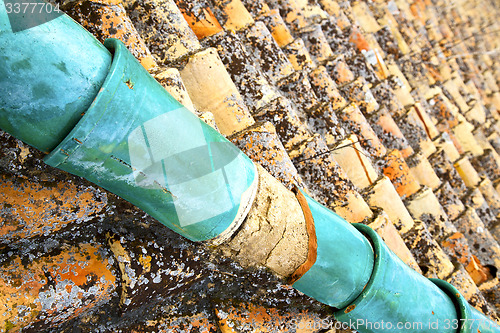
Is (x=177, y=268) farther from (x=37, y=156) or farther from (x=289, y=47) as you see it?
(x=289, y=47)

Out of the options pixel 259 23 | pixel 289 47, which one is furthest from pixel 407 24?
pixel 259 23

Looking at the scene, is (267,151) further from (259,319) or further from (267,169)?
(259,319)

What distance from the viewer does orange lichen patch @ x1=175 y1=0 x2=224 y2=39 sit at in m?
1.85

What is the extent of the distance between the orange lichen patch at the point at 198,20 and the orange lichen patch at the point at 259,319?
127 cm

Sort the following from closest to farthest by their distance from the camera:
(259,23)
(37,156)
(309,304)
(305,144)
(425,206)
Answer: (37,156), (309,304), (305,144), (259,23), (425,206)

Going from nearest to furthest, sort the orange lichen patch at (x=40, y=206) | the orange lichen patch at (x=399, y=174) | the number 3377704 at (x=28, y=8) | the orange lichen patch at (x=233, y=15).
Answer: the number 3377704 at (x=28, y=8)
the orange lichen patch at (x=40, y=206)
the orange lichen patch at (x=233, y=15)
the orange lichen patch at (x=399, y=174)

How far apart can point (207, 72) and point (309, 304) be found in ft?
3.50

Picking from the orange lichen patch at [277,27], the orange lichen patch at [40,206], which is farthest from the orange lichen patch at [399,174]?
the orange lichen patch at [40,206]

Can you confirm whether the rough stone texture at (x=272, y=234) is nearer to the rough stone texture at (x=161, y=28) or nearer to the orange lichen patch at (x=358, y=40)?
the rough stone texture at (x=161, y=28)

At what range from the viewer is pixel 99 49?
841 mm

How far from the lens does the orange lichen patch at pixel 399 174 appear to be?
242 cm

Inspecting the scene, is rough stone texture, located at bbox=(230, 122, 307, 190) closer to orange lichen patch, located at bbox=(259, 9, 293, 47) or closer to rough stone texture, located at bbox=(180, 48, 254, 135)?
rough stone texture, located at bbox=(180, 48, 254, 135)

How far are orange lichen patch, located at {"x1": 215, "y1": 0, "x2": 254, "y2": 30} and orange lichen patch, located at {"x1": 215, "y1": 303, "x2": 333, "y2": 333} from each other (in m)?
1.49

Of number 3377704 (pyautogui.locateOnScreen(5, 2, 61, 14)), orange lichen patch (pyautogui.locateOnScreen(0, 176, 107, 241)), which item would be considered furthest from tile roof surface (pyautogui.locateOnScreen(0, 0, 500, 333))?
number 3377704 (pyautogui.locateOnScreen(5, 2, 61, 14))
